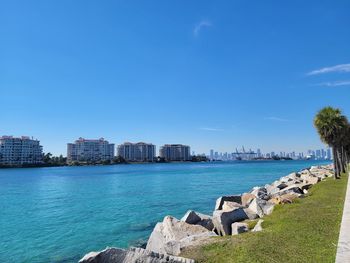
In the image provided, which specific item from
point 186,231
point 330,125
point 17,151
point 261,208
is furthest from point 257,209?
point 17,151

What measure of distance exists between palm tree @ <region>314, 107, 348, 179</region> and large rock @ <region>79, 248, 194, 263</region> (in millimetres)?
27760

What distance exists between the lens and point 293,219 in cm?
1309

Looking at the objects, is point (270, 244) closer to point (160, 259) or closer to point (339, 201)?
point (160, 259)

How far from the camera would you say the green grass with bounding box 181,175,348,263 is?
27.6 feet

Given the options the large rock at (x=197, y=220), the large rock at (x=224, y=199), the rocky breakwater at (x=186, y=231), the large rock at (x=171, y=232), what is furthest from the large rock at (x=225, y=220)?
the large rock at (x=224, y=199)

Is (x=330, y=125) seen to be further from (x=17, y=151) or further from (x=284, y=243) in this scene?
(x=17, y=151)

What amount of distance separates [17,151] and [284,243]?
20667cm

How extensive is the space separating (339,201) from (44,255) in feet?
52.3

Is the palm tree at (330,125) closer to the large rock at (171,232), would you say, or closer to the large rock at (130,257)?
the large rock at (171,232)

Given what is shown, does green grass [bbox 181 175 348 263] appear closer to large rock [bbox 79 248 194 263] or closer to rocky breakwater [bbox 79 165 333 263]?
rocky breakwater [bbox 79 165 333 263]

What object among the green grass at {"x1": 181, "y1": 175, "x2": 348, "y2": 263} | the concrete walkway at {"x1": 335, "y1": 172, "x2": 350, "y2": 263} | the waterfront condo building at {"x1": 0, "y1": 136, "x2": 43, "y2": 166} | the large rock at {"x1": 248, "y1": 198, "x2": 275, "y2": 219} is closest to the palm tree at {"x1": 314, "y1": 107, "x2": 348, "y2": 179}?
the large rock at {"x1": 248, "y1": 198, "x2": 275, "y2": 219}

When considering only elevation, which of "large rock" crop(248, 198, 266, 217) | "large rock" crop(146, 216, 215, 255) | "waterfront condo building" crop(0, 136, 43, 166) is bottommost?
"large rock" crop(146, 216, 215, 255)

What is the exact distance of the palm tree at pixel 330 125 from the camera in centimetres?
3109

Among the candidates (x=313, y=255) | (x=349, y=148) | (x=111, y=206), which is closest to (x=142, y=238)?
(x=313, y=255)
